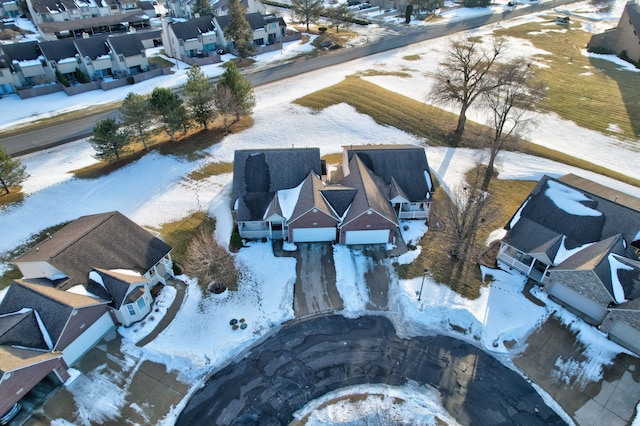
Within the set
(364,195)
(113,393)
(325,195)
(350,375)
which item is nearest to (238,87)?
(325,195)

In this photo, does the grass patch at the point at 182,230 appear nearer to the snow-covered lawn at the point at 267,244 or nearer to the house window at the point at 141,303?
the snow-covered lawn at the point at 267,244

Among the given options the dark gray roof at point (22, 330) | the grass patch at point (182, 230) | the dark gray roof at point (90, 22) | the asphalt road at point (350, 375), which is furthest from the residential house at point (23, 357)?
the dark gray roof at point (90, 22)

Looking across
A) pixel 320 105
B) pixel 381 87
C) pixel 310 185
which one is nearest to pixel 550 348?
pixel 310 185

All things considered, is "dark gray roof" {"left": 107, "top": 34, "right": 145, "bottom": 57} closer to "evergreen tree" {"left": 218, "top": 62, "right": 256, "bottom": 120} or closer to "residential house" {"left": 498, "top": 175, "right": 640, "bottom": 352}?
"evergreen tree" {"left": 218, "top": 62, "right": 256, "bottom": 120}

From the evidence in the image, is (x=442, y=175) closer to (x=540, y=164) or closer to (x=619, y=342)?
(x=540, y=164)

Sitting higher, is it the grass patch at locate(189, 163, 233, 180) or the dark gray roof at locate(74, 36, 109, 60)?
the dark gray roof at locate(74, 36, 109, 60)

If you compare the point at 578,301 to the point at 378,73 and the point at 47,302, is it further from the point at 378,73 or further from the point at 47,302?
the point at 378,73

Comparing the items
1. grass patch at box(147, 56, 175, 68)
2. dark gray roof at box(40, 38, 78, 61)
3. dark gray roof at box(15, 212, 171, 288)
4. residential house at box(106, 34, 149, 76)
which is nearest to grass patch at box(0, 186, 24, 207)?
dark gray roof at box(15, 212, 171, 288)
